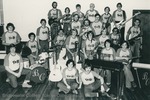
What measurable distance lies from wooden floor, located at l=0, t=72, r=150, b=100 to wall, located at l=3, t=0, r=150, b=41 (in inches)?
191

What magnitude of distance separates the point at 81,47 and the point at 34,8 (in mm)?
4205

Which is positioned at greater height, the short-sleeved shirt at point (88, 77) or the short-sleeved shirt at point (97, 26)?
the short-sleeved shirt at point (97, 26)

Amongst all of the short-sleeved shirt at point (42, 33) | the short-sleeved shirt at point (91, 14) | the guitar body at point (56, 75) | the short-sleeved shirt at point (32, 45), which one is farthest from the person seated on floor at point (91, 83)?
the short-sleeved shirt at point (91, 14)

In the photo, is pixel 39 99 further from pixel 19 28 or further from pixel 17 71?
pixel 19 28

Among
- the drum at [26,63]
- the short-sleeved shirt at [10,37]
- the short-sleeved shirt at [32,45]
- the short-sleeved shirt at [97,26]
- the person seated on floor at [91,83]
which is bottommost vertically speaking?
the person seated on floor at [91,83]

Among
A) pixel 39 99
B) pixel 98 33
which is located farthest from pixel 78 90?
pixel 98 33

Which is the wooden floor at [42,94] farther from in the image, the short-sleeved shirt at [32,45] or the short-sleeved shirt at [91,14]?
the short-sleeved shirt at [91,14]

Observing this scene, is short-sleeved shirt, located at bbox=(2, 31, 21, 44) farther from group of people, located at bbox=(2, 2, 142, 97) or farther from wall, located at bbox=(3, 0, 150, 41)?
wall, located at bbox=(3, 0, 150, 41)

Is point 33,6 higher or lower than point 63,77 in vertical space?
higher

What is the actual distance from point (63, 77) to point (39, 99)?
0.90 metres

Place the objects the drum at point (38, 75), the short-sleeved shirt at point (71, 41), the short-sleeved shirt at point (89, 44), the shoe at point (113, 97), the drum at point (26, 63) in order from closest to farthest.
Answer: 1. the shoe at point (113, 97)
2. the drum at point (38, 75)
3. the drum at point (26, 63)
4. the short-sleeved shirt at point (89, 44)
5. the short-sleeved shirt at point (71, 41)

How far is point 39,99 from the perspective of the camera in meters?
6.63

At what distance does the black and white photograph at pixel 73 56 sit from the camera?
6.96 m

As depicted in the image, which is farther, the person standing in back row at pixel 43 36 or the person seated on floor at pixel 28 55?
the person standing in back row at pixel 43 36
